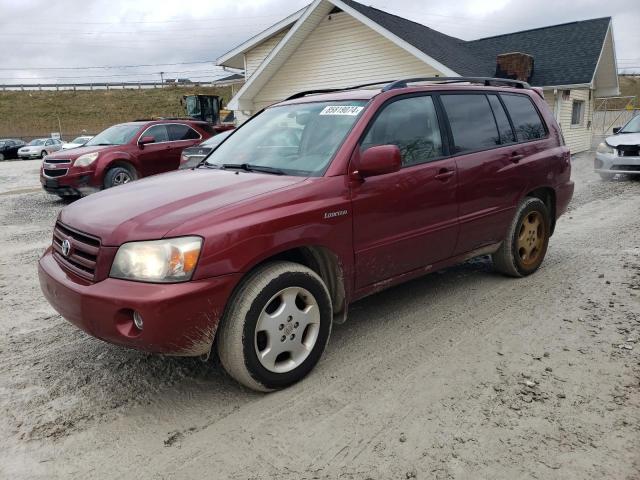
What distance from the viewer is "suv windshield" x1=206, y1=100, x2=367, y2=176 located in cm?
349

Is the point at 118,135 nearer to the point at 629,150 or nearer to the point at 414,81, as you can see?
the point at 414,81

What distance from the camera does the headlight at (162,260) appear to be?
8.65 feet

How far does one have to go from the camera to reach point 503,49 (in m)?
20.9

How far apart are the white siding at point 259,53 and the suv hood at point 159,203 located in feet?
54.9

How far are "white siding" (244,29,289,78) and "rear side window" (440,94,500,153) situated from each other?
1579cm

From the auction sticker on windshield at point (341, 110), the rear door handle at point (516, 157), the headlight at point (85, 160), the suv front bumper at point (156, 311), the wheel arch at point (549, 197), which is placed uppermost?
the auction sticker on windshield at point (341, 110)

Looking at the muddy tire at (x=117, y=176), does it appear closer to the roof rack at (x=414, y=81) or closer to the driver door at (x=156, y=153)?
the driver door at (x=156, y=153)

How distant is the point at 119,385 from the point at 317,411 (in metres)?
1.29

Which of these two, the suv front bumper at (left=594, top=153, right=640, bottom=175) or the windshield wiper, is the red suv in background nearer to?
the windshield wiper

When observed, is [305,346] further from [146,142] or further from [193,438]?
[146,142]

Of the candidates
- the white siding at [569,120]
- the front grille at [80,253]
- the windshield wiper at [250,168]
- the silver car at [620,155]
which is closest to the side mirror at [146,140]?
the windshield wiper at [250,168]

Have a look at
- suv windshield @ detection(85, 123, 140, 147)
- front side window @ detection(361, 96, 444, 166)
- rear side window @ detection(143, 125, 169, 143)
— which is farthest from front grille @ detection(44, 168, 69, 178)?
front side window @ detection(361, 96, 444, 166)

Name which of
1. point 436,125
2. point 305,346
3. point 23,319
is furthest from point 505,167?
point 23,319

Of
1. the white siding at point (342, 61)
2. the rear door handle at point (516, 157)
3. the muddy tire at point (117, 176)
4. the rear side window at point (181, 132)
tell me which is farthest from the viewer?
the white siding at point (342, 61)
